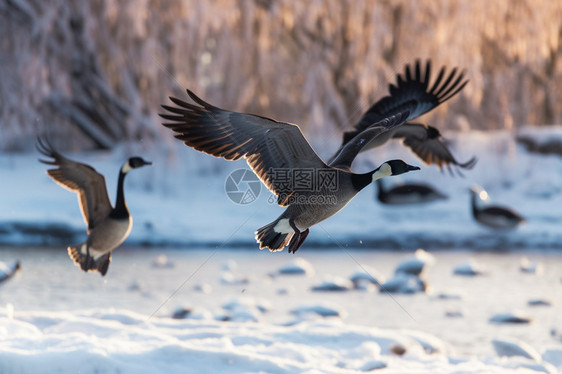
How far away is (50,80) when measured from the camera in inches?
437

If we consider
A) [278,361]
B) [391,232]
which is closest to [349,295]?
[278,361]

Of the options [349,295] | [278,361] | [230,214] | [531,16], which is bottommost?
[230,214]

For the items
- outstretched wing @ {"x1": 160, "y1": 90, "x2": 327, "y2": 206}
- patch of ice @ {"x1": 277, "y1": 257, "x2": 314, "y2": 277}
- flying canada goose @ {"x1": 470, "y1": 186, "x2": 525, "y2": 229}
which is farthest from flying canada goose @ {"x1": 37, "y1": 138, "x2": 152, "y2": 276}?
flying canada goose @ {"x1": 470, "y1": 186, "x2": 525, "y2": 229}

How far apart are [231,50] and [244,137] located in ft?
26.2

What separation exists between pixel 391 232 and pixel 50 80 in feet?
18.6

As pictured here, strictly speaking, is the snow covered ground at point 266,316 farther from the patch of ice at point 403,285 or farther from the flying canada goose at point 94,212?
the flying canada goose at point 94,212

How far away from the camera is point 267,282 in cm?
756

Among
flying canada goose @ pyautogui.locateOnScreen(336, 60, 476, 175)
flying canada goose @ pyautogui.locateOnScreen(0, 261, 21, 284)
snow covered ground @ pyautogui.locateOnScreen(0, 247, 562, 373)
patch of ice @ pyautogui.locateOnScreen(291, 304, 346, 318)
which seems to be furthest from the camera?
patch of ice @ pyautogui.locateOnScreen(291, 304, 346, 318)

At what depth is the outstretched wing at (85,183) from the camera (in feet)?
15.2

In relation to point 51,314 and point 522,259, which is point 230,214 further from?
point 51,314

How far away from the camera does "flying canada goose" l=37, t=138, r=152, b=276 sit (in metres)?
4.64
